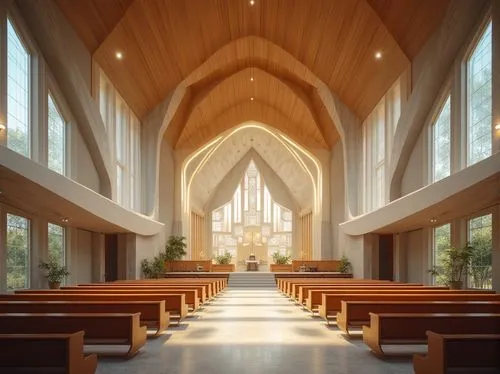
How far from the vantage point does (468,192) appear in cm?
961

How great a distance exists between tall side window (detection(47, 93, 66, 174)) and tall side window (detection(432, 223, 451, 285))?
984 centimetres

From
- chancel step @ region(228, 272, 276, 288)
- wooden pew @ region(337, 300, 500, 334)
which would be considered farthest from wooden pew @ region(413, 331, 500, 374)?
chancel step @ region(228, 272, 276, 288)

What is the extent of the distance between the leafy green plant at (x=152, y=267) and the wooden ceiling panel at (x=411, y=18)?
1154 cm

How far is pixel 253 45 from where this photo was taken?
765 inches

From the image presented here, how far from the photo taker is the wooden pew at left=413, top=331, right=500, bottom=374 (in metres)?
4.05

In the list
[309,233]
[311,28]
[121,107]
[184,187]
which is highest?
[311,28]

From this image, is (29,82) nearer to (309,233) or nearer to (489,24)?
(489,24)

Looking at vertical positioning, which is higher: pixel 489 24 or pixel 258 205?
pixel 489 24

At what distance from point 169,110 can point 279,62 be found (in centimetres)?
449

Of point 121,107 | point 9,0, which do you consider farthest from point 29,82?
point 121,107

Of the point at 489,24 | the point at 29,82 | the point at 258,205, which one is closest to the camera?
the point at 489,24

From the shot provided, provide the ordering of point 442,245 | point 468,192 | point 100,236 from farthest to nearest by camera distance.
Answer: point 100,236 → point 442,245 → point 468,192

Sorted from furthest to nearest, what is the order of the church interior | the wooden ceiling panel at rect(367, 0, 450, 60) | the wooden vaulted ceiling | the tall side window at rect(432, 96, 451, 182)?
the wooden vaulted ceiling, the tall side window at rect(432, 96, 451, 182), the wooden ceiling panel at rect(367, 0, 450, 60), the church interior

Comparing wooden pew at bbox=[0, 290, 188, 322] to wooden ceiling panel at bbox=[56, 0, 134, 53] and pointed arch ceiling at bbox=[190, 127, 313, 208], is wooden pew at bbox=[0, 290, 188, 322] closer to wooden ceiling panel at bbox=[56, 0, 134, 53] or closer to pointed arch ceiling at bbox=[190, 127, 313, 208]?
wooden ceiling panel at bbox=[56, 0, 134, 53]
